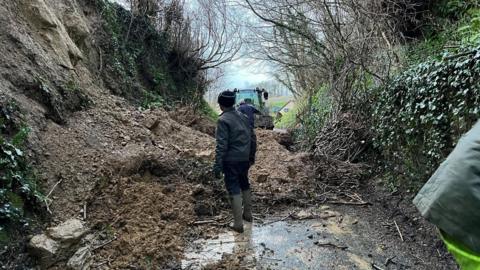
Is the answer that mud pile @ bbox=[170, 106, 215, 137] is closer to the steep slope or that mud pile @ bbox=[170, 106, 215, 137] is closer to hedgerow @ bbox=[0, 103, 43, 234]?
the steep slope

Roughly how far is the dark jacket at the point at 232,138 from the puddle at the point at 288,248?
102 centimetres

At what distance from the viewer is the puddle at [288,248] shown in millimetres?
4422

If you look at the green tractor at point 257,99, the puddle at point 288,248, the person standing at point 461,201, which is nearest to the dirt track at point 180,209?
the puddle at point 288,248

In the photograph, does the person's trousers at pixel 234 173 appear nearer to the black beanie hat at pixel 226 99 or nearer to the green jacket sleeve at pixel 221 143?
the green jacket sleeve at pixel 221 143

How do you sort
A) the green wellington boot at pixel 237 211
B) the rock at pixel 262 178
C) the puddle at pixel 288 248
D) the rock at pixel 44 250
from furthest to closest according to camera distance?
the rock at pixel 262 178, the green wellington boot at pixel 237 211, the puddle at pixel 288 248, the rock at pixel 44 250

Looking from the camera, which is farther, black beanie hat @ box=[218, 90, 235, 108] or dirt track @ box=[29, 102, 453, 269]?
black beanie hat @ box=[218, 90, 235, 108]

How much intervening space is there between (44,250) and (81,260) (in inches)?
13.9

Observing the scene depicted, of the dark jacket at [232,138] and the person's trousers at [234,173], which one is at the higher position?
the dark jacket at [232,138]

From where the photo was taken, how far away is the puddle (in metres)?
4.42

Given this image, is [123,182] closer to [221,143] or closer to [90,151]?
[90,151]

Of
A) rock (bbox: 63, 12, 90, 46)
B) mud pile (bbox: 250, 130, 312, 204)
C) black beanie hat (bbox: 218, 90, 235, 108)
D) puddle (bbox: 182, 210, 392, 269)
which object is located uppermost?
rock (bbox: 63, 12, 90, 46)

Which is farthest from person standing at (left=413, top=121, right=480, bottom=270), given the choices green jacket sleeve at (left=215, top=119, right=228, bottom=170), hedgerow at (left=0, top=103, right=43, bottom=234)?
green jacket sleeve at (left=215, top=119, right=228, bottom=170)

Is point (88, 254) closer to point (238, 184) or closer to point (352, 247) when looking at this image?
point (238, 184)

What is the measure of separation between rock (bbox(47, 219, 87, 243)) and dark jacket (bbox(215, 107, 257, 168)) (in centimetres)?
182
